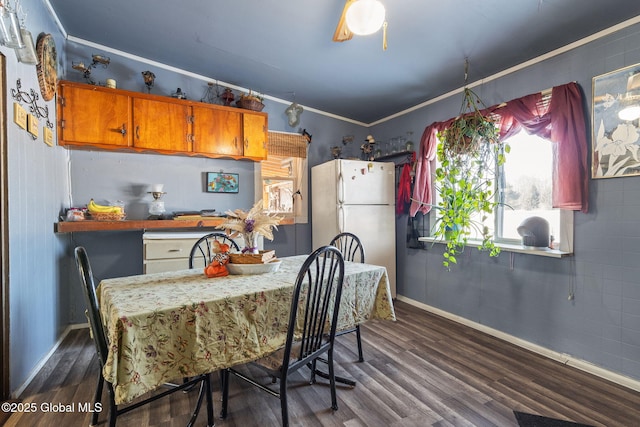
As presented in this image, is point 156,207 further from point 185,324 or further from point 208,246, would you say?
point 185,324

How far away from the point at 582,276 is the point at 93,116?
171 inches

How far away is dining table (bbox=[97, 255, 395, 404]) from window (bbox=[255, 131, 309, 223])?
225 cm

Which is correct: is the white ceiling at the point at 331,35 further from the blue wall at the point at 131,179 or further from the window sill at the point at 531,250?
the window sill at the point at 531,250

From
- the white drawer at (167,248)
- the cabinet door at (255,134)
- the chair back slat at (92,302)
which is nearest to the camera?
the chair back slat at (92,302)

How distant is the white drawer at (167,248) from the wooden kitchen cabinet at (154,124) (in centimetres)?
95

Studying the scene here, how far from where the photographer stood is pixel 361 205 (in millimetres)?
3664

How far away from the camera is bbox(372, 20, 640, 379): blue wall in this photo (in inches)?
80.2

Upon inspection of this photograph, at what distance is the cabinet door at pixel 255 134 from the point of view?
3498 millimetres

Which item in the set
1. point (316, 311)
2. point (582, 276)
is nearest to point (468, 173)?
point (582, 276)

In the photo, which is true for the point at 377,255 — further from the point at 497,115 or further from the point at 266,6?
the point at 266,6

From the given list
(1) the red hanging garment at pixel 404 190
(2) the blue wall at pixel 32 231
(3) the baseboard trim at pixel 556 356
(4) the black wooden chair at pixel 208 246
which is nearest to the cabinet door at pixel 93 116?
(2) the blue wall at pixel 32 231

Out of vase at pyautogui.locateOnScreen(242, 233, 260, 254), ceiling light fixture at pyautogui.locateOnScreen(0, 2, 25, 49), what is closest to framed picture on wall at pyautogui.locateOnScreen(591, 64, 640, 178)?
vase at pyautogui.locateOnScreen(242, 233, 260, 254)

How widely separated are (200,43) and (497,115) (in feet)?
9.22

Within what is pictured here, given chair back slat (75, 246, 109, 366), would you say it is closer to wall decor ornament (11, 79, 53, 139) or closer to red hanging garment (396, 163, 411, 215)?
wall decor ornament (11, 79, 53, 139)
